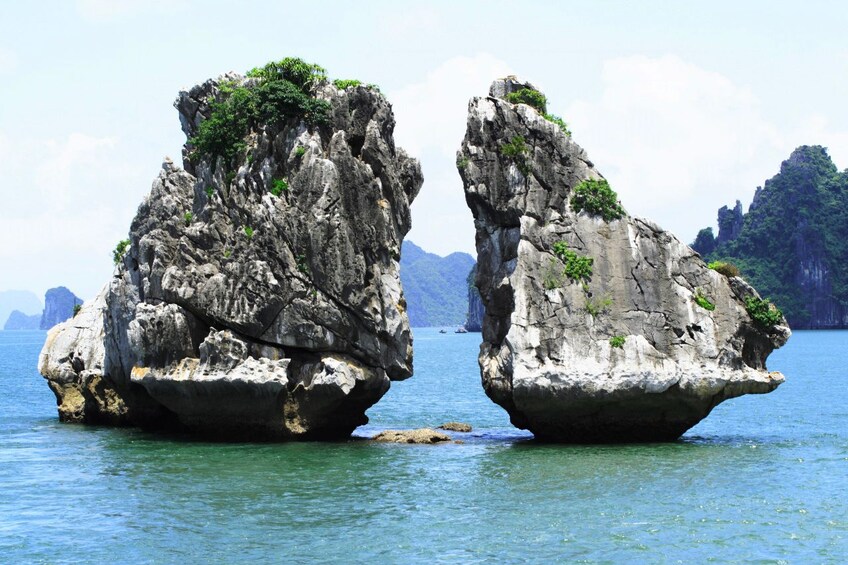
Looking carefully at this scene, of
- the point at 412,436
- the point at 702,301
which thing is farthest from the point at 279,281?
the point at 702,301

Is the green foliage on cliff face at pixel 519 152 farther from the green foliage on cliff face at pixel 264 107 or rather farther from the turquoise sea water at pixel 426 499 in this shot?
the turquoise sea water at pixel 426 499

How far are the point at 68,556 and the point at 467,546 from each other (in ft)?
26.9

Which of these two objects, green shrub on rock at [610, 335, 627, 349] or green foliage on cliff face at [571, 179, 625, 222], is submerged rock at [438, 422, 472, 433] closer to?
green shrub on rock at [610, 335, 627, 349]

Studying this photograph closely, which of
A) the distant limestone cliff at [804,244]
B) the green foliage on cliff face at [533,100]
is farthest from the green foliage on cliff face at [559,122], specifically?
the distant limestone cliff at [804,244]

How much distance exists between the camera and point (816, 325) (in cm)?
19000

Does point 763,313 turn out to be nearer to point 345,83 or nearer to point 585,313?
point 585,313

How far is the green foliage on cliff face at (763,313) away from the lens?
115 ft

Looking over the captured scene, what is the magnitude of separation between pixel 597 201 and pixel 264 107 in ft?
38.0

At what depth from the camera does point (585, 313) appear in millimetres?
34344

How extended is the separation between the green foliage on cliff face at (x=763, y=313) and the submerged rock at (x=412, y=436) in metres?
10.8

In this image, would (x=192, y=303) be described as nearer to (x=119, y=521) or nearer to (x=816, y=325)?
(x=119, y=521)

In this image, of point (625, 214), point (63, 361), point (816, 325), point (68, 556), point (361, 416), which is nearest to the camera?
point (68, 556)

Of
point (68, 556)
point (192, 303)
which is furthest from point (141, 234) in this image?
point (68, 556)

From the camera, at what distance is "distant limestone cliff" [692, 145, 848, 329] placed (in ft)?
607
